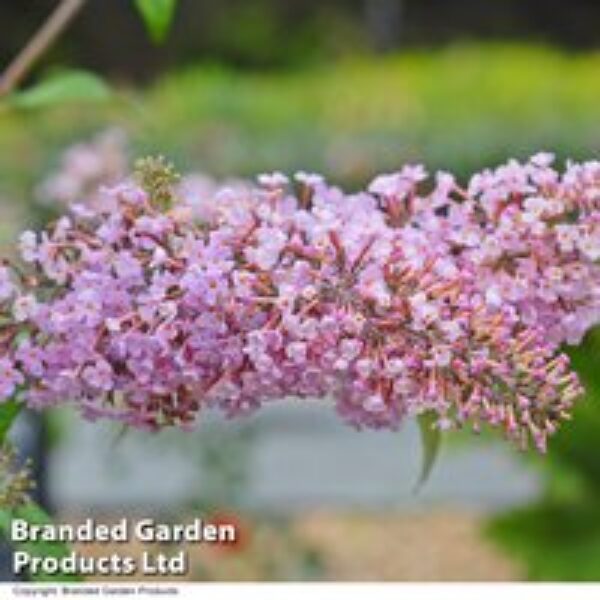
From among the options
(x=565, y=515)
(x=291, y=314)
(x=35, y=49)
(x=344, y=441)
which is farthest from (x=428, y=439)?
(x=344, y=441)

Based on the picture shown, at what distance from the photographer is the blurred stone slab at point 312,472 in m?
6.69

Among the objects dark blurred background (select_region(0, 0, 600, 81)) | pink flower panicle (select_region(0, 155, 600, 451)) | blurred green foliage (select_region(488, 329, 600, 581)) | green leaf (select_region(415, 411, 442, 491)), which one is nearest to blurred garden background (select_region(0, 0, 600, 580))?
blurred green foliage (select_region(488, 329, 600, 581))

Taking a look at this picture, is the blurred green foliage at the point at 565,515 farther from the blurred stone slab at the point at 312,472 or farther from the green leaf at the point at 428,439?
the green leaf at the point at 428,439

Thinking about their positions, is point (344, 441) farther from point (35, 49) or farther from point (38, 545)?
point (38, 545)

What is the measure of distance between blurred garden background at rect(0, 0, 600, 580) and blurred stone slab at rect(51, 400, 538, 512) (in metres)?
0.01

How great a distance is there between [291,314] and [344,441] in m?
6.48

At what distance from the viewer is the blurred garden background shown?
4.83 m

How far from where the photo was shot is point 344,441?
7.67 m

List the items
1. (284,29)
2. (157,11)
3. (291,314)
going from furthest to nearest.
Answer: (284,29), (157,11), (291,314)

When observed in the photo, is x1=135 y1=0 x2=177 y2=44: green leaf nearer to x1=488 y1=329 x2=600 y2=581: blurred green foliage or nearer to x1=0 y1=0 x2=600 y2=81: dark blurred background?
x1=488 y1=329 x2=600 y2=581: blurred green foliage

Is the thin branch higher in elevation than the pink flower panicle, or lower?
higher

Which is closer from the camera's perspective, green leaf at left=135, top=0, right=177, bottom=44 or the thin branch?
green leaf at left=135, top=0, right=177, bottom=44

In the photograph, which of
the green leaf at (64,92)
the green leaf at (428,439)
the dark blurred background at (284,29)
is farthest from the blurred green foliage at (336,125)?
the dark blurred background at (284,29)

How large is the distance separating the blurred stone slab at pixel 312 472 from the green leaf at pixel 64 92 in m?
3.93
